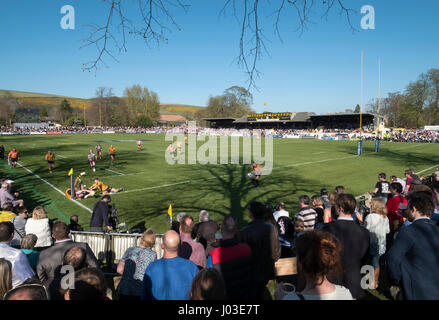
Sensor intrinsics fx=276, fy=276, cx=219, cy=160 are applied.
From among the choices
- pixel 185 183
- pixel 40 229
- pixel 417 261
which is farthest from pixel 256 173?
pixel 417 261

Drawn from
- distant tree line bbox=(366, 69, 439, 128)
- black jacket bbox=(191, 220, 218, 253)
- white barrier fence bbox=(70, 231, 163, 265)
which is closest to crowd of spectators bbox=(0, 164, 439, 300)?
black jacket bbox=(191, 220, 218, 253)

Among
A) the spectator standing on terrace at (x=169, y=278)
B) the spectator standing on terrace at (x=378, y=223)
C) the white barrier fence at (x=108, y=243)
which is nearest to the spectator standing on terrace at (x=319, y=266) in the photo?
the spectator standing on terrace at (x=169, y=278)

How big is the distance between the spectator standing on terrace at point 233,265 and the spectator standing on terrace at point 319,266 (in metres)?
1.11

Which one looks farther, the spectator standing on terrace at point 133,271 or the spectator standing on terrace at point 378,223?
the spectator standing on terrace at point 378,223

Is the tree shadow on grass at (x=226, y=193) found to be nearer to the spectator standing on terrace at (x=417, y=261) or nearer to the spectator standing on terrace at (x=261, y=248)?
the spectator standing on terrace at (x=261, y=248)

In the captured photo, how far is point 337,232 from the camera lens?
11.9ft

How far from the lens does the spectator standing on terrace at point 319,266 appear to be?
2100 millimetres

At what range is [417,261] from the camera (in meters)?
2.81

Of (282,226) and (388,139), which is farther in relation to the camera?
(388,139)

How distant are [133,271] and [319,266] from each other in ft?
8.32

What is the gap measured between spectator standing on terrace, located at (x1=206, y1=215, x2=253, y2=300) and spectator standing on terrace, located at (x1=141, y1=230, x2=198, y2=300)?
36cm
